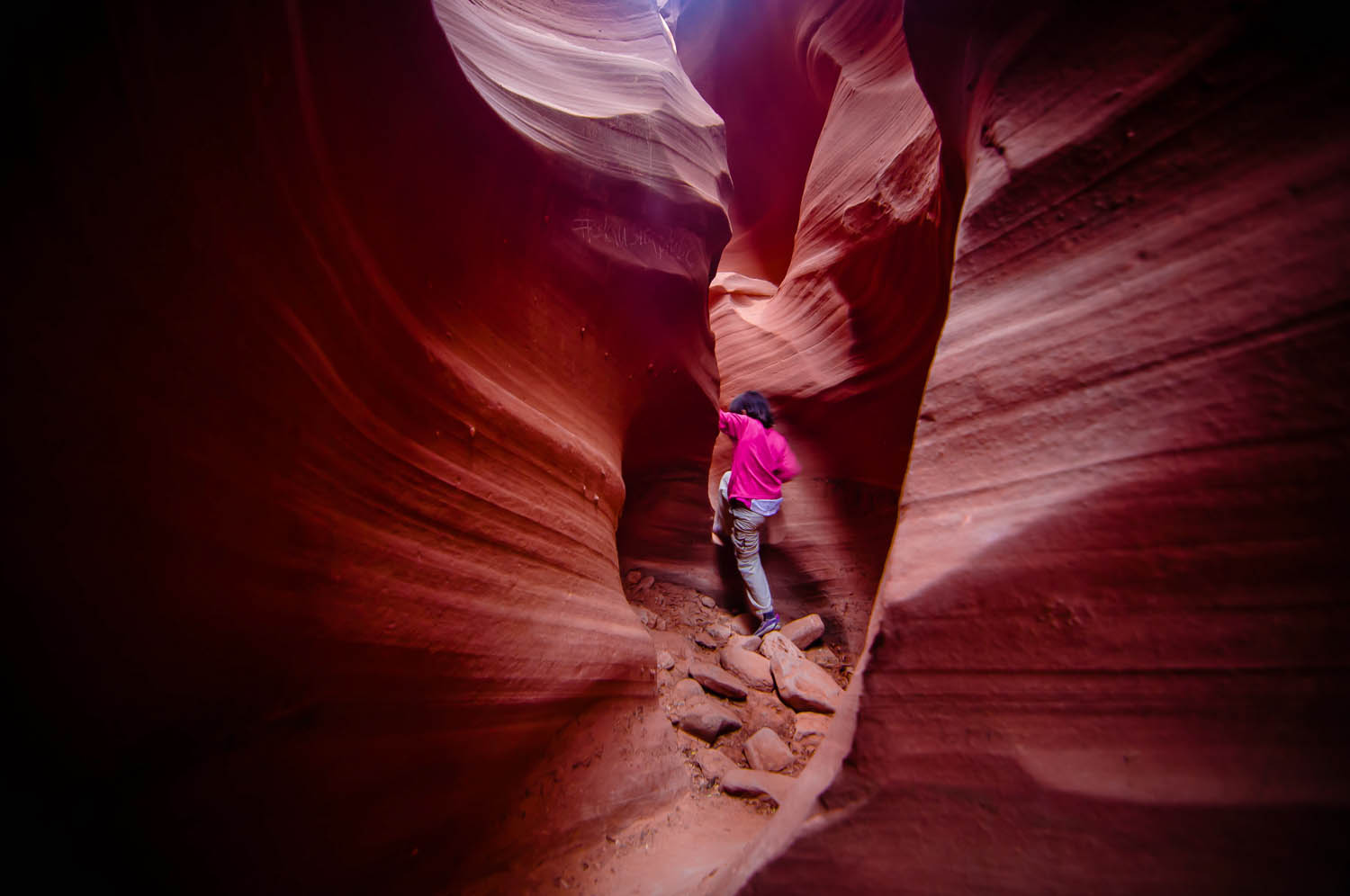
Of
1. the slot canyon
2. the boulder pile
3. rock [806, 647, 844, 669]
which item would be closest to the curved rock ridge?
the slot canyon

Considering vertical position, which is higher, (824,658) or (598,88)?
(598,88)

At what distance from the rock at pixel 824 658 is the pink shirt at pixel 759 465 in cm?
88

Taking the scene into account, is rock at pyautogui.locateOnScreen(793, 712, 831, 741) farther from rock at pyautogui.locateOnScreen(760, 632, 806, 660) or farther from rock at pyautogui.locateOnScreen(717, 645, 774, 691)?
rock at pyautogui.locateOnScreen(760, 632, 806, 660)

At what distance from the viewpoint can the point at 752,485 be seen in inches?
120

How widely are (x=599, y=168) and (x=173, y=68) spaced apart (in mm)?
1329

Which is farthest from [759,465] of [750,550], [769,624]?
[769,624]

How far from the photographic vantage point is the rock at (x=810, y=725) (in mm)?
1854

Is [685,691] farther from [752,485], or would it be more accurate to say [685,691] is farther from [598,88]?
[598,88]

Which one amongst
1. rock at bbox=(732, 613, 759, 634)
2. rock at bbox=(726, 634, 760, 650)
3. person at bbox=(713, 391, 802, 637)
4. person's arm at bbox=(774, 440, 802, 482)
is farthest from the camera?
person's arm at bbox=(774, 440, 802, 482)

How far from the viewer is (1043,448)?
75cm

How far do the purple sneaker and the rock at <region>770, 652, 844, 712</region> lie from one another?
1.71ft

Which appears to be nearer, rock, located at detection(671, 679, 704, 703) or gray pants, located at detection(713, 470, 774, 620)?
rock, located at detection(671, 679, 704, 703)

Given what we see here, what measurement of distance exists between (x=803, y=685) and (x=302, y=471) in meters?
1.89

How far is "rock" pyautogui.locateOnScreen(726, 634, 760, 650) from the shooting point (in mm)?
2379
